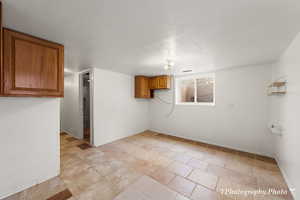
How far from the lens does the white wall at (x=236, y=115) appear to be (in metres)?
2.57

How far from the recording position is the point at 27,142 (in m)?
1.58

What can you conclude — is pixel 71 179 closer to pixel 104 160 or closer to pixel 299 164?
pixel 104 160

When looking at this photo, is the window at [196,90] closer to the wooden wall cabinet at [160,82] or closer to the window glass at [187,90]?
the window glass at [187,90]

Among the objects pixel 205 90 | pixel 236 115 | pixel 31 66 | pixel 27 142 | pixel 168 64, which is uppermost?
pixel 168 64

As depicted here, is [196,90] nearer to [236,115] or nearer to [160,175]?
[236,115]

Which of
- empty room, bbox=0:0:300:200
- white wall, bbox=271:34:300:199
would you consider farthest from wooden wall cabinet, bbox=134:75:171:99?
white wall, bbox=271:34:300:199

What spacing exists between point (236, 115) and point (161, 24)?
9.51 feet

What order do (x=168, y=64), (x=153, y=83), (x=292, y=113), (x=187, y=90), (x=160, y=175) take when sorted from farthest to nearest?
(x=153, y=83), (x=187, y=90), (x=168, y=64), (x=160, y=175), (x=292, y=113)

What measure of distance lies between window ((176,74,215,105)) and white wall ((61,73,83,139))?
324 cm

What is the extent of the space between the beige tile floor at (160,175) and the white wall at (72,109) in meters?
0.86

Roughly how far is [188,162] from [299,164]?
57.9 inches

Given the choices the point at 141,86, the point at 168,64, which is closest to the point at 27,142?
the point at 168,64

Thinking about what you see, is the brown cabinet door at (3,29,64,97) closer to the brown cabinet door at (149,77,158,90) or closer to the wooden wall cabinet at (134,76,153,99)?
the wooden wall cabinet at (134,76,153,99)

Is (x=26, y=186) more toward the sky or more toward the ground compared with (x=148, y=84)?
more toward the ground
